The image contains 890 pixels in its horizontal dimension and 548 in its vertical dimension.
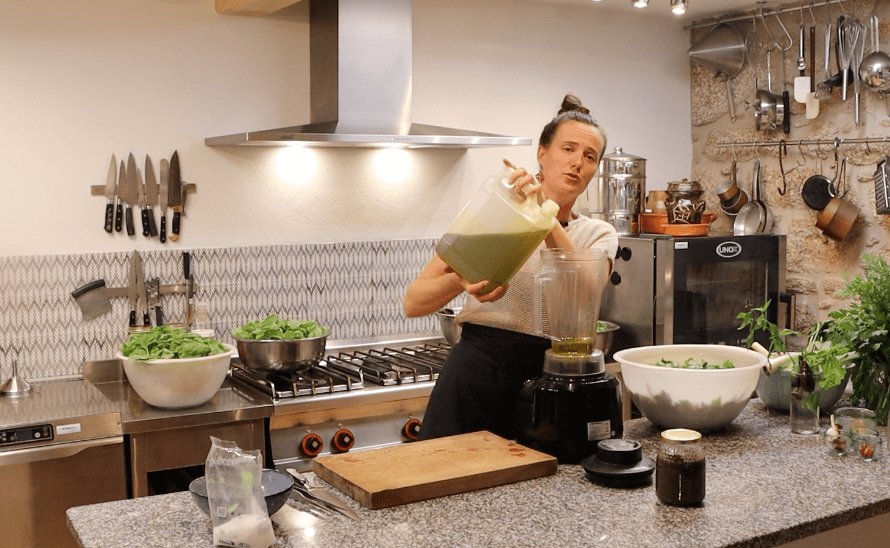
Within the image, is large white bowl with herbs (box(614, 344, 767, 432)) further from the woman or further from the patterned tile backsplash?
the patterned tile backsplash

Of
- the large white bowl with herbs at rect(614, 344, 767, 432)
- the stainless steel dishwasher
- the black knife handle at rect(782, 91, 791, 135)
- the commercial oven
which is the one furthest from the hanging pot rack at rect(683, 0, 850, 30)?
the stainless steel dishwasher

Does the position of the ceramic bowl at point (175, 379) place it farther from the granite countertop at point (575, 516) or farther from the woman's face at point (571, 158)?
the woman's face at point (571, 158)

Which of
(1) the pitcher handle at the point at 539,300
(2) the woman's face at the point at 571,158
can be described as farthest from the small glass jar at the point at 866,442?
(2) the woman's face at the point at 571,158

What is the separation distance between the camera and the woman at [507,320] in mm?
2256

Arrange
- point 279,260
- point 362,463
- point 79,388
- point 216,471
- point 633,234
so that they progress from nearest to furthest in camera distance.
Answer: point 216,471, point 362,463, point 79,388, point 279,260, point 633,234

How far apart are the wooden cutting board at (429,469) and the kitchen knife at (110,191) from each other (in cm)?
181

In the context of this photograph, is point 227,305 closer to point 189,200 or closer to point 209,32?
point 189,200

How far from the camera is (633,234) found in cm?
413

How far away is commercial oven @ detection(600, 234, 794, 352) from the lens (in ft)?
12.5

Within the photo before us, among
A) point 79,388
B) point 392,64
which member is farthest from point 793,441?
point 79,388

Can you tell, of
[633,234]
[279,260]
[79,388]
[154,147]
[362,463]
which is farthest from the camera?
[633,234]

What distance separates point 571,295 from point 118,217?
205 centimetres

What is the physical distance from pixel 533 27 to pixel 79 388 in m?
2.52

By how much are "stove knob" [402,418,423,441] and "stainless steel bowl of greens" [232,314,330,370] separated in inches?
15.6
